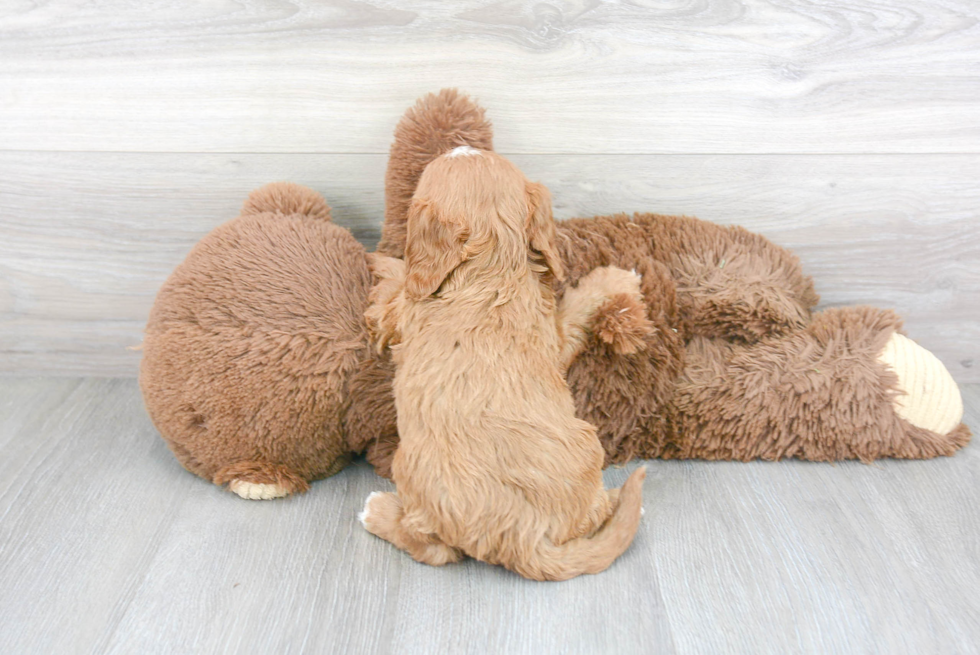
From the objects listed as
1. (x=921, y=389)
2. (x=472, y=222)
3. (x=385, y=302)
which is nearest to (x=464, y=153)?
(x=472, y=222)

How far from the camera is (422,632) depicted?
2.80 ft

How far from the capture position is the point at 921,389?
1127mm

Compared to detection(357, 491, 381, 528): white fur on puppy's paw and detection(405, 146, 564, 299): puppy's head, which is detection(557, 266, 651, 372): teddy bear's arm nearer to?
detection(405, 146, 564, 299): puppy's head

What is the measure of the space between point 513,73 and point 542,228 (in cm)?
35

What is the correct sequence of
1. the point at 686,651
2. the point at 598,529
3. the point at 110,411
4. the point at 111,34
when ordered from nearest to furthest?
the point at 686,651 < the point at 598,529 < the point at 111,34 < the point at 110,411

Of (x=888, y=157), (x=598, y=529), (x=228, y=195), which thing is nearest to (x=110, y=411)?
(x=228, y=195)

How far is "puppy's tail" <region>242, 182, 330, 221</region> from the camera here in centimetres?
113

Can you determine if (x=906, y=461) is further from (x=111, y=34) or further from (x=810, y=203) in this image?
(x=111, y=34)

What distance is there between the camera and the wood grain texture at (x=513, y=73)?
1.11 metres

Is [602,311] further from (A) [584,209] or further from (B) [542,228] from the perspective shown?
(A) [584,209]

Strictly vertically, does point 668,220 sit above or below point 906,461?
above

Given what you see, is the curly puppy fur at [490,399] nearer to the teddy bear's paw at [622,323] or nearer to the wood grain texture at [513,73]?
the teddy bear's paw at [622,323]

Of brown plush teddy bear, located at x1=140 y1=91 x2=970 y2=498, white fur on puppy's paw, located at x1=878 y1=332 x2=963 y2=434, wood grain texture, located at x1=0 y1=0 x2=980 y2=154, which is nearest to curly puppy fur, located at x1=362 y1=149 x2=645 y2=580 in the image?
brown plush teddy bear, located at x1=140 y1=91 x2=970 y2=498

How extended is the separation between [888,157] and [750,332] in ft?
1.23
